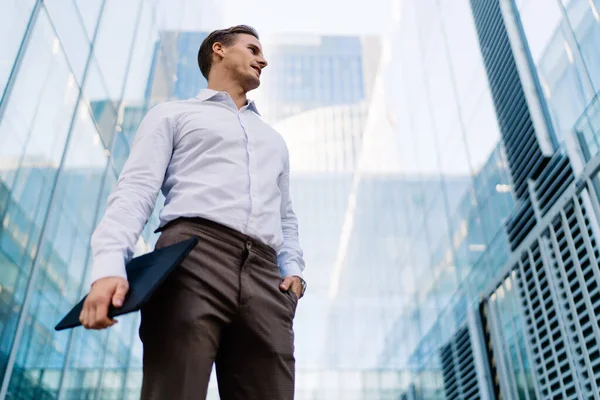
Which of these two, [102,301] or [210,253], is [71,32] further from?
[102,301]

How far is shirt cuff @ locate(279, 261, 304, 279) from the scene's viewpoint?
172cm

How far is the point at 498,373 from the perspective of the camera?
9586 millimetres

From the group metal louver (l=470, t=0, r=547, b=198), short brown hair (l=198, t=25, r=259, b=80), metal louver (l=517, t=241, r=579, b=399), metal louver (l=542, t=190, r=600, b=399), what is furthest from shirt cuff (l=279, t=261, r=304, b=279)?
metal louver (l=470, t=0, r=547, b=198)

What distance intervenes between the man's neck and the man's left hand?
655mm

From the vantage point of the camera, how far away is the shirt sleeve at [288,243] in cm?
175

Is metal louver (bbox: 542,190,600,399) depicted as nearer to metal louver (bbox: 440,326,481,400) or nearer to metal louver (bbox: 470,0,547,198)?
metal louver (bbox: 470,0,547,198)

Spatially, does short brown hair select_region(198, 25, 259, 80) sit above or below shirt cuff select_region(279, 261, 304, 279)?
above

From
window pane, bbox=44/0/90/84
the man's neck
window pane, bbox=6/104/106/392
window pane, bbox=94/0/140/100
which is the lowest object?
the man's neck

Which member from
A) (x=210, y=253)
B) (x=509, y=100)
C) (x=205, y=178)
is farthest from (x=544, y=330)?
(x=210, y=253)

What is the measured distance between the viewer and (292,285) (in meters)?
1.63

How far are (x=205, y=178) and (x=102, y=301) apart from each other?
0.53m

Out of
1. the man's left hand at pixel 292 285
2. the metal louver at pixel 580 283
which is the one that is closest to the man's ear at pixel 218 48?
the man's left hand at pixel 292 285

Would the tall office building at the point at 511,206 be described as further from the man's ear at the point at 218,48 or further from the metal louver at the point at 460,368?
the man's ear at the point at 218,48

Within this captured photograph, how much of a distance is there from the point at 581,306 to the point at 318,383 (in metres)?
13.5
